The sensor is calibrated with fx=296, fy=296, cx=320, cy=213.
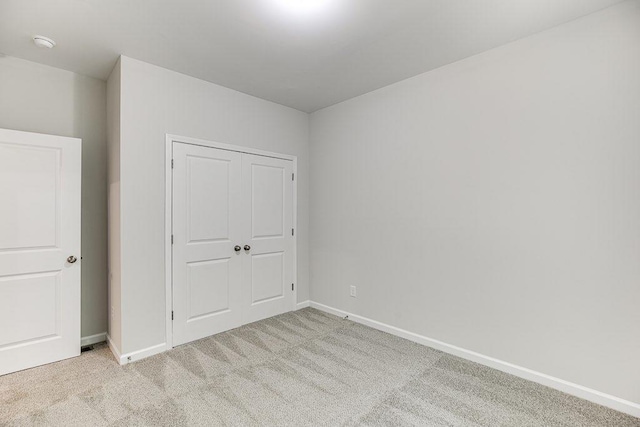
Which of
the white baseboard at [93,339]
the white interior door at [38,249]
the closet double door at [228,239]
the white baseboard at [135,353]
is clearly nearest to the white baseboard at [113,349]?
the white baseboard at [135,353]

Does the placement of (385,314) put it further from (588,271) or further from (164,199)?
(164,199)

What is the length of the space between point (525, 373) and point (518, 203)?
135 cm

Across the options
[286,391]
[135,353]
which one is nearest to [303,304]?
[286,391]

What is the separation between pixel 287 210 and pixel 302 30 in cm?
216

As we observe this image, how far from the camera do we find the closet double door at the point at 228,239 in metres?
2.96

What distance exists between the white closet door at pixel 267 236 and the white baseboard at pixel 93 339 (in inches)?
55.8

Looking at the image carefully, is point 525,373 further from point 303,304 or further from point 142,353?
point 142,353

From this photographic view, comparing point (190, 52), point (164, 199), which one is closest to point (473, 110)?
point (190, 52)

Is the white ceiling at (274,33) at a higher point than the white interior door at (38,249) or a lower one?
higher

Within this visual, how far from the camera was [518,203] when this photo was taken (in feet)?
7.82

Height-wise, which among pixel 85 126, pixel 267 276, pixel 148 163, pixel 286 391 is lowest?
pixel 286 391

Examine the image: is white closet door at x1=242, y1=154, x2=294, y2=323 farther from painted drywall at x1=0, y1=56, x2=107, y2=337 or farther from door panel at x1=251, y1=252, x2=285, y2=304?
painted drywall at x1=0, y1=56, x2=107, y2=337

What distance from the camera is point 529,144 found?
7.64 ft

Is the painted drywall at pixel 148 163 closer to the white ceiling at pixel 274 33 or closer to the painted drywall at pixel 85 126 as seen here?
the white ceiling at pixel 274 33
